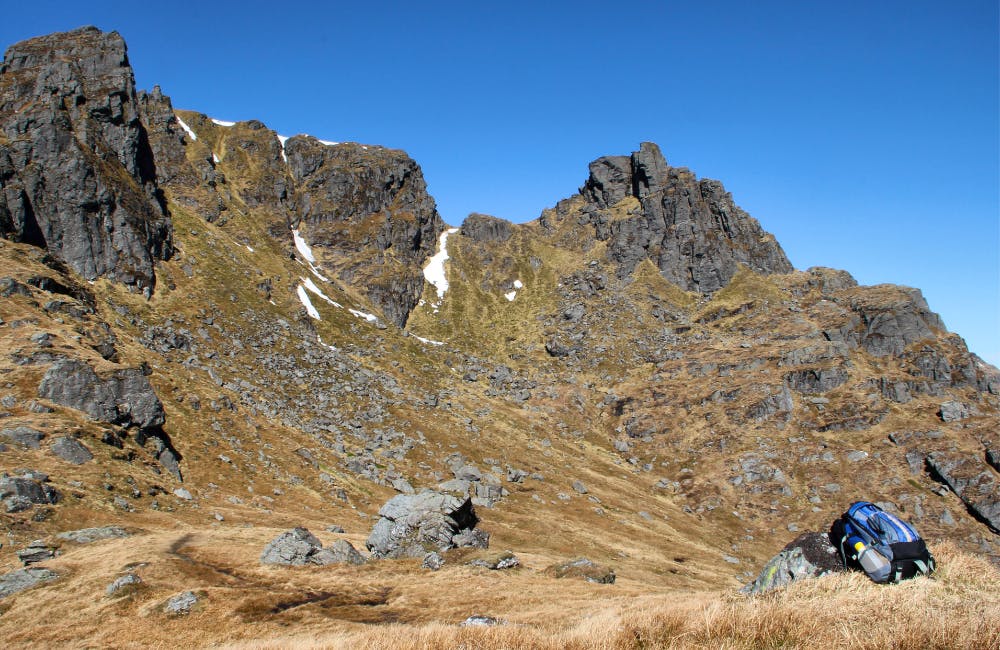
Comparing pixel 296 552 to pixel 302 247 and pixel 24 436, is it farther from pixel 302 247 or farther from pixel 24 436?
pixel 302 247

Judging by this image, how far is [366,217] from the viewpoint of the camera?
600 feet

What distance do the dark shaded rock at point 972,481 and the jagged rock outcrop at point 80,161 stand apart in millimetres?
159478

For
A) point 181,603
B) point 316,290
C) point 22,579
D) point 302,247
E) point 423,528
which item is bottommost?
point 22,579

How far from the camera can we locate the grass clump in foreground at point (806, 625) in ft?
27.5

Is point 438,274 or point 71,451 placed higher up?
point 438,274

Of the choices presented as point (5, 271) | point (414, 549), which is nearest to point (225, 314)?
point (5, 271)

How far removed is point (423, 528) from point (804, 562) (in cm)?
3234

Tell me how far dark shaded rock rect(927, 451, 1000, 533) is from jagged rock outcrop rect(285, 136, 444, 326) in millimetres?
135599

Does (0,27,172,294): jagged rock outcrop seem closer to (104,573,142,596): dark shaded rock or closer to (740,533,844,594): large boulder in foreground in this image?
(104,573,142,596): dark shaded rock

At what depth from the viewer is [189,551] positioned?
3569cm

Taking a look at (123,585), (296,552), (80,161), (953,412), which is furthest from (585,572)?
(953,412)

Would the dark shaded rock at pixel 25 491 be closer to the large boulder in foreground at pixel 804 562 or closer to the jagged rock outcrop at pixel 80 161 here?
the large boulder in foreground at pixel 804 562

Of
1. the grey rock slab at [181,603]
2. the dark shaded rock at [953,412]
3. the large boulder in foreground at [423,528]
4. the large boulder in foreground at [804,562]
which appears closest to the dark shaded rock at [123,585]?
the grey rock slab at [181,603]

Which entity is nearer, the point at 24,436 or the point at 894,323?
the point at 24,436
